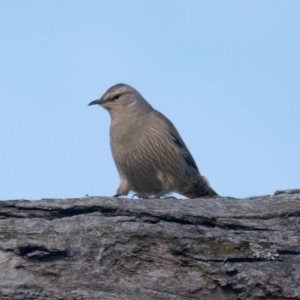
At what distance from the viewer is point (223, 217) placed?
5.98 m

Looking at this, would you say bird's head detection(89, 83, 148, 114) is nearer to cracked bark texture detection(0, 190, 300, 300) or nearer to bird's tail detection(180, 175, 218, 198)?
bird's tail detection(180, 175, 218, 198)

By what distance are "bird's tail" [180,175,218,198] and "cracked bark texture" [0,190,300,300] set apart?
12.6ft

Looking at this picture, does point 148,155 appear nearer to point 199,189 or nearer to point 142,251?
point 199,189

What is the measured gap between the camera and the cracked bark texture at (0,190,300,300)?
5219 mm

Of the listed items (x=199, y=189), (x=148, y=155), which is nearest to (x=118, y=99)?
Answer: (x=148, y=155)

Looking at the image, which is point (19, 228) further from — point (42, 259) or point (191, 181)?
point (191, 181)

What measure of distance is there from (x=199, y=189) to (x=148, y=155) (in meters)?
1.01

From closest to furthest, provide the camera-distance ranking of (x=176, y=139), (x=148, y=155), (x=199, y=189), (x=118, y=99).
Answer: (x=148, y=155), (x=199, y=189), (x=176, y=139), (x=118, y=99)

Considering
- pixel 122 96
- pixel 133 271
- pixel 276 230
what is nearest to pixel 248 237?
pixel 276 230

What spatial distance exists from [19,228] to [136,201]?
3.76 feet

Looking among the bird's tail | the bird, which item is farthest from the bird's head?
the bird's tail

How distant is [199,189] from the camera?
9.96 m

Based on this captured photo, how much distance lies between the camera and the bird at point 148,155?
31.2 feet

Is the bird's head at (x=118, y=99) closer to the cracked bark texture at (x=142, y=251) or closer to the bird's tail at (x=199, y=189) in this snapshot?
the bird's tail at (x=199, y=189)
